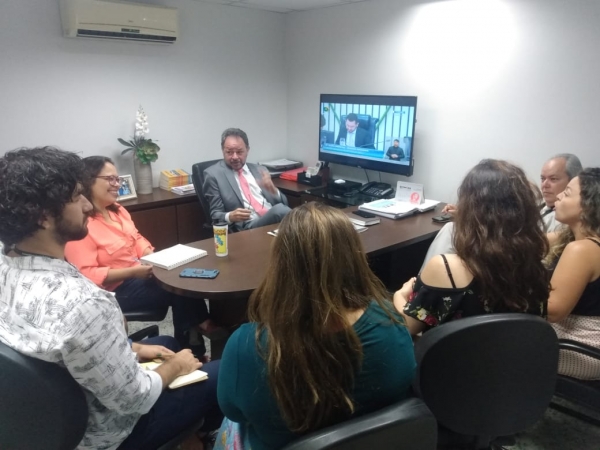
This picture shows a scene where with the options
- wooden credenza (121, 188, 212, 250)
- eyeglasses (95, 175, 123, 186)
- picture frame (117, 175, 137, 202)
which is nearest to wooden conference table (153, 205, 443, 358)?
eyeglasses (95, 175, 123, 186)

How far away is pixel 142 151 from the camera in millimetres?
3477

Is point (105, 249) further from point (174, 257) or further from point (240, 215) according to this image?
point (240, 215)

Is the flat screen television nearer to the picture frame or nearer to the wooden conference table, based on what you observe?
the wooden conference table

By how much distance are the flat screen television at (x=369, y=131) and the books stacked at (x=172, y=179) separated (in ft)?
3.73

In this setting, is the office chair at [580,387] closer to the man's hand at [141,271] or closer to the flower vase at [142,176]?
the man's hand at [141,271]

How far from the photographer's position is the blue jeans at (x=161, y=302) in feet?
7.10

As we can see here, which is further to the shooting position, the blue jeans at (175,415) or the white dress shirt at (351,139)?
the white dress shirt at (351,139)

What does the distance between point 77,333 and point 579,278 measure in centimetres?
154

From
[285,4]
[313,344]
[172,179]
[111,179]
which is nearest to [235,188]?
[172,179]

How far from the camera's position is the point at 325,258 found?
1.01 m

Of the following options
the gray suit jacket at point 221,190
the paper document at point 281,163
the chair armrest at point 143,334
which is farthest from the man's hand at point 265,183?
the chair armrest at point 143,334

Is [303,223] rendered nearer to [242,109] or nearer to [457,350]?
[457,350]

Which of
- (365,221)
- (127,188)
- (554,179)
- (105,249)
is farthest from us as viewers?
(127,188)

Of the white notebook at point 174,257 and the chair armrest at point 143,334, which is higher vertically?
the white notebook at point 174,257
